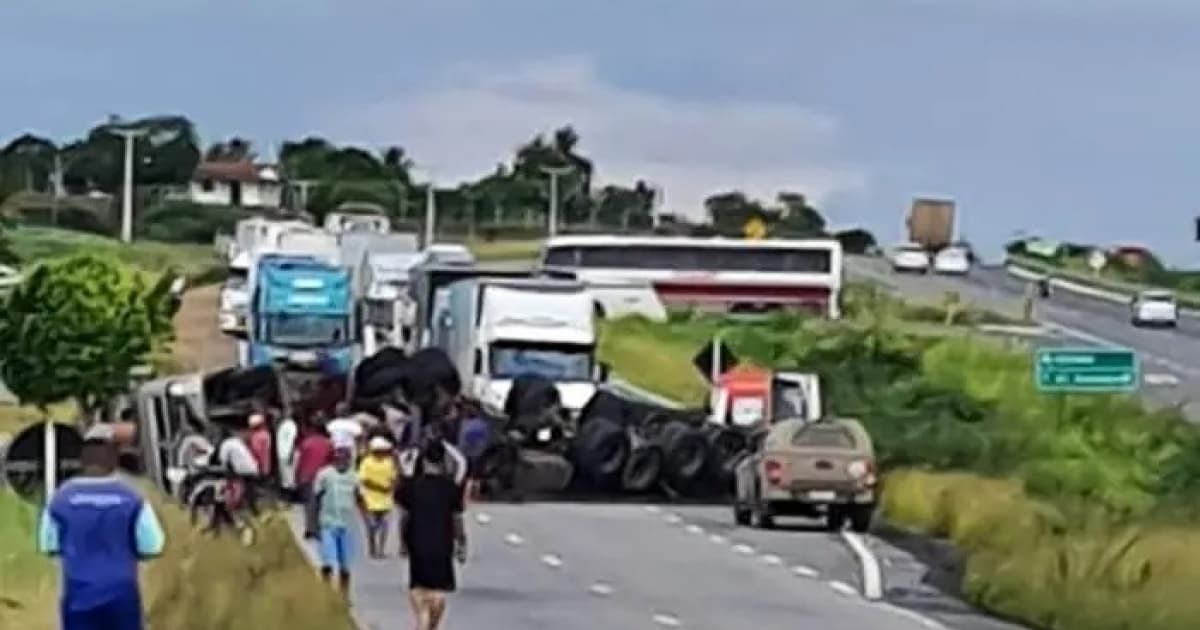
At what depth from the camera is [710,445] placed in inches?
2126

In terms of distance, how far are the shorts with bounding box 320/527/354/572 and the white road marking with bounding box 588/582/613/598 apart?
13.4 feet

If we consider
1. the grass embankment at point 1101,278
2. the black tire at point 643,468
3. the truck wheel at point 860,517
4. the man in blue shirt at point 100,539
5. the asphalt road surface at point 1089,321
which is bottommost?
the grass embankment at point 1101,278

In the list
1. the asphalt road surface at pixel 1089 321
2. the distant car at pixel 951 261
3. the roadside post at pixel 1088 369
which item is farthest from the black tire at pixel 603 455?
the distant car at pixel 951 261

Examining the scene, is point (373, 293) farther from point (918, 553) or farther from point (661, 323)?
point (918, 553)

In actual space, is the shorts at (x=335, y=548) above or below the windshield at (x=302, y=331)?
above

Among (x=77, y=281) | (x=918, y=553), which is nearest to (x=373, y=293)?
(x=77, y=281)

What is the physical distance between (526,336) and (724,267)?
3825 cm

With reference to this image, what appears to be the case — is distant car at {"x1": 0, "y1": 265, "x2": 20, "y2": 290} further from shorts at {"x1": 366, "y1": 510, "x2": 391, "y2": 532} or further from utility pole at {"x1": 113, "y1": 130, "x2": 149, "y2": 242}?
shorts at {"x1": 366, "y1": 510, "x2": 391, "y2": 532}

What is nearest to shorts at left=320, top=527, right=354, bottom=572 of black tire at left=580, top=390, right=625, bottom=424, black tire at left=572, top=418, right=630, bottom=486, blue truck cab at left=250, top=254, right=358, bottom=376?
black tire at left=572, top=418, right=630, bottom=486

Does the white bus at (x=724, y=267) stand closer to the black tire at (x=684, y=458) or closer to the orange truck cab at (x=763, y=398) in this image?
the orange truck cab at (x=763, y=398)

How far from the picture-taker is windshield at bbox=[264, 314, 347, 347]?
242 feet

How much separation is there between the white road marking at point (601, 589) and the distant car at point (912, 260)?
11182cm

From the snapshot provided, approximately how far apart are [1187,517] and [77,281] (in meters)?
40.5

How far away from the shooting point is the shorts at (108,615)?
17344mm
